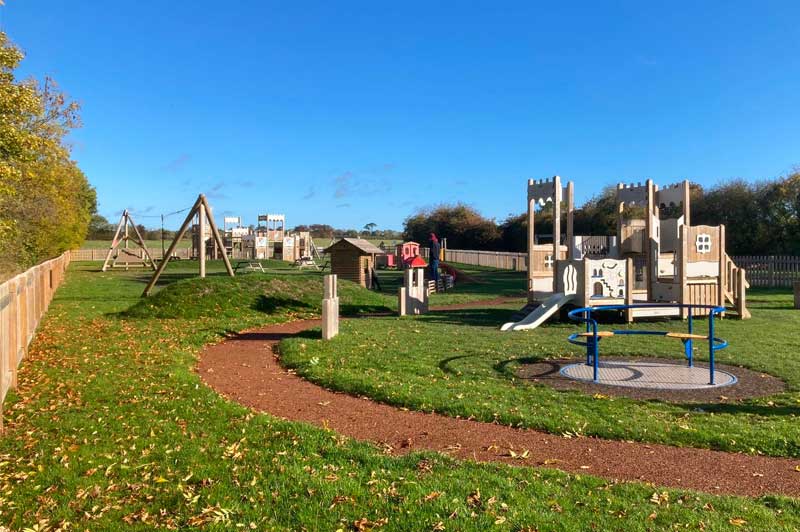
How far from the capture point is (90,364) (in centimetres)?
976

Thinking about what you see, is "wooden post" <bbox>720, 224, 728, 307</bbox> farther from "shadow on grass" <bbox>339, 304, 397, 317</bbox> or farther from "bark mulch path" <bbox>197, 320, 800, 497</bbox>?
"bark mulch path" <bbox>197, 320, 800, 497</bbox>

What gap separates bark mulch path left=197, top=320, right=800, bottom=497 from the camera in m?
5.02

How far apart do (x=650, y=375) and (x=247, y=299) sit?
39.5ft

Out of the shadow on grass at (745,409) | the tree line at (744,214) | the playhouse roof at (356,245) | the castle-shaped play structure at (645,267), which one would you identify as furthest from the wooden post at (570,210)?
the tree line at (744,214)

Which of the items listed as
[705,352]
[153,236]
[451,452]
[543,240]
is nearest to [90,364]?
[451,452]

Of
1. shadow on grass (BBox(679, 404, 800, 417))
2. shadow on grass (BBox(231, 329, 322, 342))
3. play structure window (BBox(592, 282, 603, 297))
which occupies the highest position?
play structure window (BBox(592, 282, 603, 297))

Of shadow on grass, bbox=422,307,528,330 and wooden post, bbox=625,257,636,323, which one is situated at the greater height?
wooden post, bbox=625,257,636,323

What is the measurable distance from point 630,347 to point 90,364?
29.9 feet

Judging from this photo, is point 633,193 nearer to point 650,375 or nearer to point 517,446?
point 650,375

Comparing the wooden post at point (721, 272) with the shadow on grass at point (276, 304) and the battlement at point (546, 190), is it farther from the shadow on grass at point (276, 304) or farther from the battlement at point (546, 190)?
the shadow on grass at point (276, 304)

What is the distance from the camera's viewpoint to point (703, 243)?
16688 millimetres

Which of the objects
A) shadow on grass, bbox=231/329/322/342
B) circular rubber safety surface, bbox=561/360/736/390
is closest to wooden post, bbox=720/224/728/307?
circular rubber safety surface, bbox=561/360/736/390

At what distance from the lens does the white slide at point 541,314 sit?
14.2 metres

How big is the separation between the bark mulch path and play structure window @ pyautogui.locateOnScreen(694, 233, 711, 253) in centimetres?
1217
